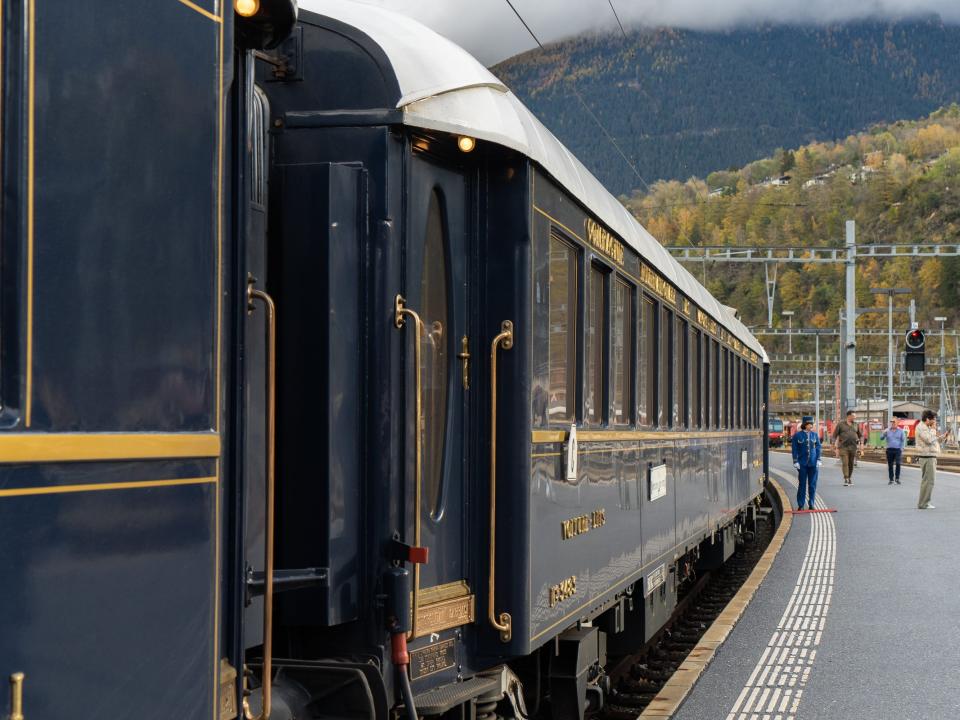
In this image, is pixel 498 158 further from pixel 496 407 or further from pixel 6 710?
pixel 6 710

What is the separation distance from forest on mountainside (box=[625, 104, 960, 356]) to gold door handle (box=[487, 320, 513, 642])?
47.9m

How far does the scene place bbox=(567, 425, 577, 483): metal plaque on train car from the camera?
6078 mm

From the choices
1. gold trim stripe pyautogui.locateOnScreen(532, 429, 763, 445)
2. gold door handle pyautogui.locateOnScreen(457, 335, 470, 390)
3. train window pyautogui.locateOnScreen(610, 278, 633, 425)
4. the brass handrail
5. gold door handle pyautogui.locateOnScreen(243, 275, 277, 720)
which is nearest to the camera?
gold door handle pyautogui.locateOnScreen(243, 275, 277, 720)

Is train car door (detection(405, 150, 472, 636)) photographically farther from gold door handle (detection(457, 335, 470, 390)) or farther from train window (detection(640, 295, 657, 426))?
train window (detection(640, 295, 657, 426))

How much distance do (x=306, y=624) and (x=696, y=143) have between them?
523 ft

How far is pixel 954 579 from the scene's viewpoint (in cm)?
1329

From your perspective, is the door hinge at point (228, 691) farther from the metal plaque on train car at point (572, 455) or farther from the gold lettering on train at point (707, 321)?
the gold lettering on train at point (707, 321)

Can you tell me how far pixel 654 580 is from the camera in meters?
9.19

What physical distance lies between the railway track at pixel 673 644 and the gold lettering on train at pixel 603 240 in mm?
3126

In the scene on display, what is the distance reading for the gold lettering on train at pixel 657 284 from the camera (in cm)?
862

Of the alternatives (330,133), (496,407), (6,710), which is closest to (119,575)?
(6,710)

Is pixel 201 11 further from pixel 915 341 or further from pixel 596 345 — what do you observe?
pixel 915 341

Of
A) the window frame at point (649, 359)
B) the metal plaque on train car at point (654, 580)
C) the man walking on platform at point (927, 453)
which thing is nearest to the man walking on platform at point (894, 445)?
the man walking on platform at point (927, 453)

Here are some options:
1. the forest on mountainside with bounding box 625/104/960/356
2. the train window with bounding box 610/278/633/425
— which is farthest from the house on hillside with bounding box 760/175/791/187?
the train window with bounding box 610/278/633/425
